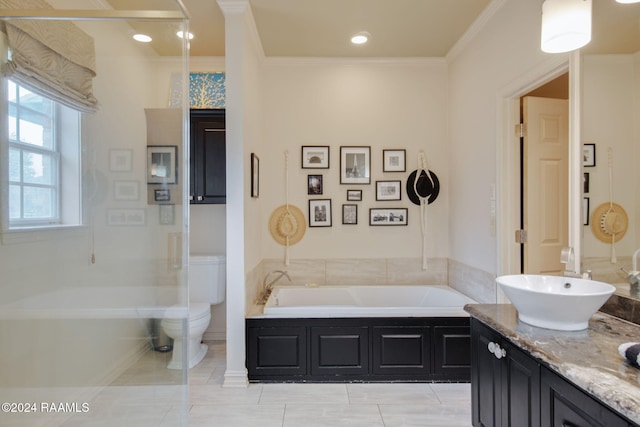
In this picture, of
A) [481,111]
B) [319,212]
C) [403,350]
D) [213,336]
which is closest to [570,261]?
[403,350]

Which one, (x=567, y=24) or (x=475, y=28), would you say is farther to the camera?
(x=475, y=28)

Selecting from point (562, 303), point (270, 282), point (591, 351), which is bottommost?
point (270, 282)

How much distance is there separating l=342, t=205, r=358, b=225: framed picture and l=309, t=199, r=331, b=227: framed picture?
152 millimetres

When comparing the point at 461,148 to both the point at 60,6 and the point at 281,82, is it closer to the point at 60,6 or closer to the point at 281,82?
the point at 281,82

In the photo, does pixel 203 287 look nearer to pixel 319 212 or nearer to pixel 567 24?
pixel 319 212

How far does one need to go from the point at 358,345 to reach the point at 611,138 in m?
1.98

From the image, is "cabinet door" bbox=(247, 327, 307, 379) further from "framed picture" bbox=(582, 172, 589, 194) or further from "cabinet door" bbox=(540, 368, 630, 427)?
"framed picture" bbox=(582, 172, 589, 194)

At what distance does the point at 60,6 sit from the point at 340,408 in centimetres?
288

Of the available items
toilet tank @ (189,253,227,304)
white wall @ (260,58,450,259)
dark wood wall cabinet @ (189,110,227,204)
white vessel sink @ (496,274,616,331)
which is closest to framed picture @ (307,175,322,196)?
white wall @ (260,58,450,259)

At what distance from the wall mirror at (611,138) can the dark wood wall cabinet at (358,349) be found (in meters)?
1.18

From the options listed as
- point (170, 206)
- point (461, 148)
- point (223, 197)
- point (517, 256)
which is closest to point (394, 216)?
point (461, 148)

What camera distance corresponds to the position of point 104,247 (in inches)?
89.2

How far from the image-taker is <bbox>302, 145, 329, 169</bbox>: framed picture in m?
3.47

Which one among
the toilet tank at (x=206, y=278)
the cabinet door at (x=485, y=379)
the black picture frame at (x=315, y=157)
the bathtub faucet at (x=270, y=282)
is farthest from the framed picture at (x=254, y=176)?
the cabinet door at (x=485, y=379)
